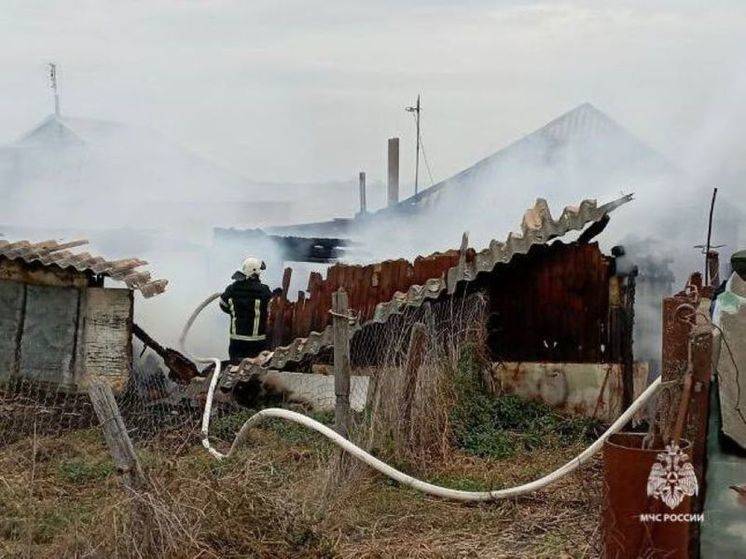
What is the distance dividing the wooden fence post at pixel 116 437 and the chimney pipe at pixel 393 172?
2531 cm

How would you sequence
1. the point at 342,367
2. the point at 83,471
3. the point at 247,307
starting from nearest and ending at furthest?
the point at 342,367
the point at 83,471
the point at 247,307

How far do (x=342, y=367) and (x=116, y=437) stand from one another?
101 inches

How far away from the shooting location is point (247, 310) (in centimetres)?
1260

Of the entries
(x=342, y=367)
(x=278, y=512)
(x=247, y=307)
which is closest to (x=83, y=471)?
(x=342, y=367)

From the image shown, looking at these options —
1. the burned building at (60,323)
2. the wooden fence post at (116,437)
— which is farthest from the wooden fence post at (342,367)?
the burned building at (60,323)

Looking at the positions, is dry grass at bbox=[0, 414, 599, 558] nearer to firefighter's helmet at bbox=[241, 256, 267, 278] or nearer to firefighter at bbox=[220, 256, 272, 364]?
firefighter at bbox=[220, 256, 272, 364]

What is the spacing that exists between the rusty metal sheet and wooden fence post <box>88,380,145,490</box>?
229 inches

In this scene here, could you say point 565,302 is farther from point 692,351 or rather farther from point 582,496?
point 692,351

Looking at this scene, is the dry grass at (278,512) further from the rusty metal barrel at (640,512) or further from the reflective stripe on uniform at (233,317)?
the reflective stripe on uniform at (233,317)

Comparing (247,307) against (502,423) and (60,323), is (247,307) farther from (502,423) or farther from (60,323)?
(502,423)

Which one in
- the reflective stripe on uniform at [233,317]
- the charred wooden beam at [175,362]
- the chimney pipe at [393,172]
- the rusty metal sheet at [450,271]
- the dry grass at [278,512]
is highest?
the chimney pipe at [393,172]

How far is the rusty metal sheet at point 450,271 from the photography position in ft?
35.8

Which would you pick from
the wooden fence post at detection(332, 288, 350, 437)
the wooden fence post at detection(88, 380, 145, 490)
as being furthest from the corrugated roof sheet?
the wooden fence post at detection(88, 380, 145, 490)

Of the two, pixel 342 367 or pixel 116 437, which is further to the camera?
pixel 342 367
